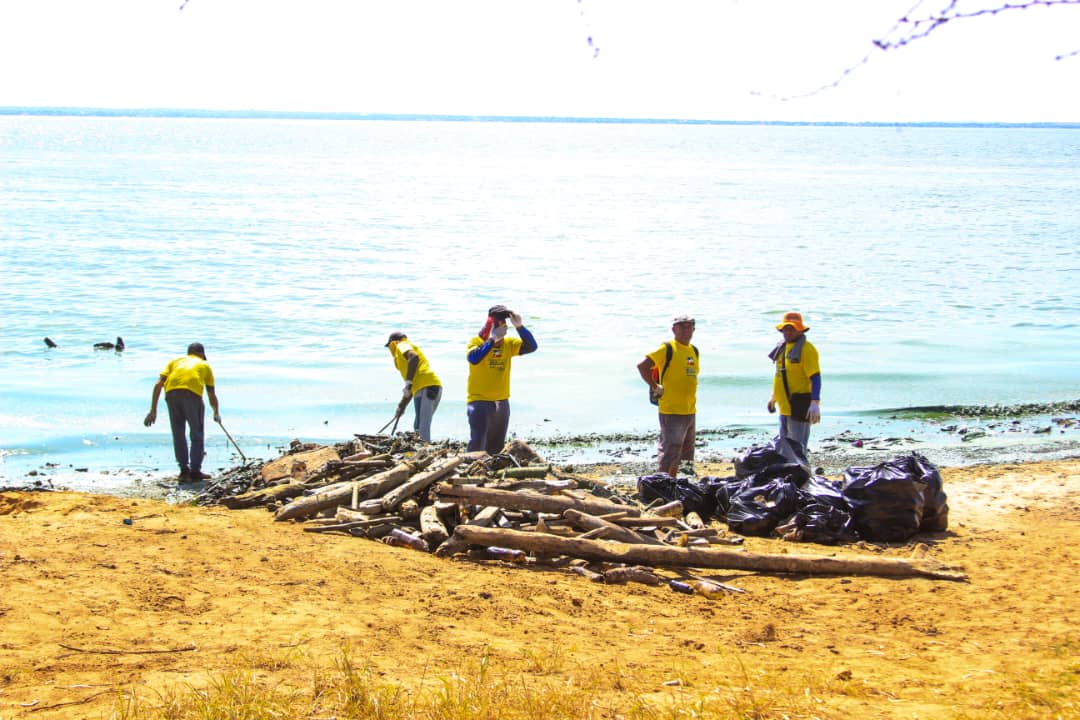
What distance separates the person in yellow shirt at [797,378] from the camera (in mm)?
10086

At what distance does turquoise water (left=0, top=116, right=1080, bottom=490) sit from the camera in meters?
17.9

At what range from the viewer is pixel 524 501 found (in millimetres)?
8406

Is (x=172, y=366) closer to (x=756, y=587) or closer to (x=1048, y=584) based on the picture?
(x=756, y=587)

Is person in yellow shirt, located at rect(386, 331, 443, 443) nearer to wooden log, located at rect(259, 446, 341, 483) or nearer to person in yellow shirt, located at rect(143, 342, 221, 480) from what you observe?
wooden log, located at rect(259, 446, 341, 483)

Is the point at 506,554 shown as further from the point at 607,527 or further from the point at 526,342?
the point at 526,342

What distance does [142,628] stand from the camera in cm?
609

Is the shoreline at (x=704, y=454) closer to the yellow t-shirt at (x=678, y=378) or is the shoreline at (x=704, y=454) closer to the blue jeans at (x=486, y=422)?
the blue jeans at (x=486, y=422)

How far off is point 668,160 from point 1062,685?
118 meters

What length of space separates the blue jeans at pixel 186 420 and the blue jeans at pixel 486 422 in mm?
3664

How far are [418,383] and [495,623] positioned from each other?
5.74 metres

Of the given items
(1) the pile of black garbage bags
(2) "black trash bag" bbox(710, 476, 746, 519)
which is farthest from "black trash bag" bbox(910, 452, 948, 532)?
(2) "black trash bag" bbox(710, 476, 746, 519)

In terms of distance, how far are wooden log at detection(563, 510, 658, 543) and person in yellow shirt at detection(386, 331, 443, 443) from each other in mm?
3919

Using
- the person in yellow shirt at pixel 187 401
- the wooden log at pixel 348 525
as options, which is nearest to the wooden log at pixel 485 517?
the wooden log at pixel 348 525

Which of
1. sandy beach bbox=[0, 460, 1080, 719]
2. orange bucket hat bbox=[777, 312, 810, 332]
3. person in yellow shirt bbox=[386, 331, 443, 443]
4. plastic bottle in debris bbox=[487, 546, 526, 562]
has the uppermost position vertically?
orange bucket hat bbox=[777, 312, 810, 332]
